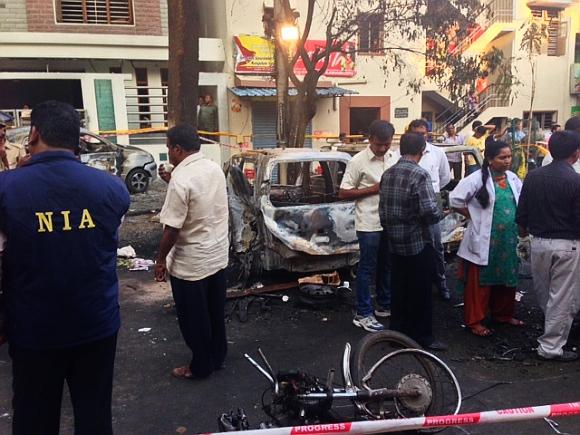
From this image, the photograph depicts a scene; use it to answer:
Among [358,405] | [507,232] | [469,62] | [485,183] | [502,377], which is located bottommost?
[502,377]

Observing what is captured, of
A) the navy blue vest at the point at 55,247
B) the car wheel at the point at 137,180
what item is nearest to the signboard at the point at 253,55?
the car wheel at the point at 137,180

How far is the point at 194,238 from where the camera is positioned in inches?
144

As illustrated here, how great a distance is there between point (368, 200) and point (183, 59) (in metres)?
3.87

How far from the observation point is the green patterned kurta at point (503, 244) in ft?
14.7

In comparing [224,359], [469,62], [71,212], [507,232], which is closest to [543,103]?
[469,62]

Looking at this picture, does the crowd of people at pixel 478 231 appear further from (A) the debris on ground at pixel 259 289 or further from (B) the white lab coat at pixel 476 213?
(A) the debris on ground at pixel 259 289

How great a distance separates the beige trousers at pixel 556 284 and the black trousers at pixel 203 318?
8.14ft

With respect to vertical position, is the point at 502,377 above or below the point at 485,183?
below

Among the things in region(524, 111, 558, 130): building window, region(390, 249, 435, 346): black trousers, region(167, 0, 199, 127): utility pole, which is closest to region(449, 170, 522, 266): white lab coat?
region(390, 249, 435, 346): black trousers

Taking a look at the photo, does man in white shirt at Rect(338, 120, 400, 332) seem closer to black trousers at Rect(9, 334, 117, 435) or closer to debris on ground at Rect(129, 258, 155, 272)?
black trousers at Rect(9, 334, 117, 435)

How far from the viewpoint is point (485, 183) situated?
439 centimetres

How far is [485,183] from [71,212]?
11.2 ft

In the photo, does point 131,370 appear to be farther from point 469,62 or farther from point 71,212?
point 469,62

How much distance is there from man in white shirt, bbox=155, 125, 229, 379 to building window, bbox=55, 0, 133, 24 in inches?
579
